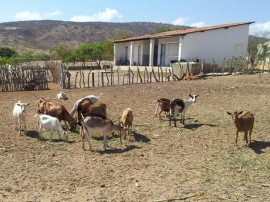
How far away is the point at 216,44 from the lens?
1328 inches

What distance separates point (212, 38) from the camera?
33.4m

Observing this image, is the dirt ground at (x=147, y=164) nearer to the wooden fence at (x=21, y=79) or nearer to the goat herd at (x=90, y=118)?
the goat herd at (x=90, y=118)

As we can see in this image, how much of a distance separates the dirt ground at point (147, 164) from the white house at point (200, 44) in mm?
19955

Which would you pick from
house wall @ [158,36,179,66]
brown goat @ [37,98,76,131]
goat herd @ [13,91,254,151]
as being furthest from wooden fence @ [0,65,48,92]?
house wall @ [158,36,179,66]

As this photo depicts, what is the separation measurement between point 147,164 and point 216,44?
27.7 meters

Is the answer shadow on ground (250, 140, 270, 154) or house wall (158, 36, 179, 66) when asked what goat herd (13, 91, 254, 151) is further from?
house wall (158, 36, 179, 66)

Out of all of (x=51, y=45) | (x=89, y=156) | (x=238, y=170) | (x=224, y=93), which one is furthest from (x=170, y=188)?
(x=51, y=45)

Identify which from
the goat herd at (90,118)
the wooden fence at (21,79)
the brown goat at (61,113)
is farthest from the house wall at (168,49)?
the brown goat at (61,113)

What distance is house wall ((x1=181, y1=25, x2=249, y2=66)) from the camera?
1275 inches

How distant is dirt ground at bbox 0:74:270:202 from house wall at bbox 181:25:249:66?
65.5 ft

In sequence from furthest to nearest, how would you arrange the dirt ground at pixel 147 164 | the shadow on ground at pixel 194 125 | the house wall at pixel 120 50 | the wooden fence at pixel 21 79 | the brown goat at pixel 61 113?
the house wall at pixel 120 50
the wooden fence at pixel 21 79
the shadow on ground at pixel 194 125
the brown goat at pixel 61 113
the dirt ground at pixel 147 164

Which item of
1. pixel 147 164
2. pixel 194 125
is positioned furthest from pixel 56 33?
pixel 147 164

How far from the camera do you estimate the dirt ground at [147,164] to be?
639cm

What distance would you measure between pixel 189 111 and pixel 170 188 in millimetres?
7389
